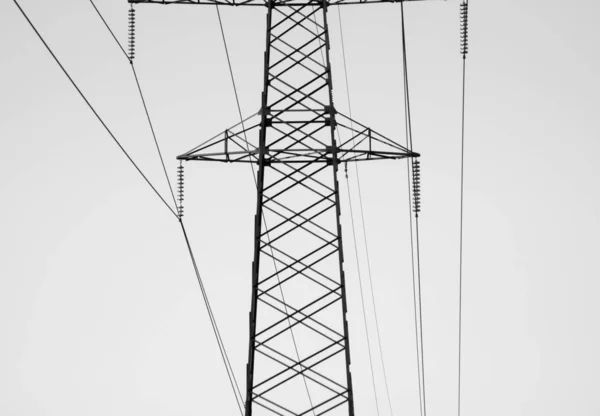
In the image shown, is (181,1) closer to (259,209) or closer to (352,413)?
(259,209)

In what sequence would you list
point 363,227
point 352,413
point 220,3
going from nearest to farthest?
point 352,413
point 220,3
point 363,227

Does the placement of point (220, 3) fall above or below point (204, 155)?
above

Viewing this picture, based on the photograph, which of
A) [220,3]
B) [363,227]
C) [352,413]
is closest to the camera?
[352,413]

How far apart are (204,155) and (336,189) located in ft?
7.29

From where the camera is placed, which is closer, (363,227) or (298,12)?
(298,12)

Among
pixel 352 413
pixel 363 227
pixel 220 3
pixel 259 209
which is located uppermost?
pixel 363 227

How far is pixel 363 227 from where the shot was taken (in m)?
82.7

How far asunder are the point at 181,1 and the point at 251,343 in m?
6.15

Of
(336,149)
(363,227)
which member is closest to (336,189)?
(336,149)

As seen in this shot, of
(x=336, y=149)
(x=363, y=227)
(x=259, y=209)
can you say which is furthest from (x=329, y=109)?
(x=363, y=227)

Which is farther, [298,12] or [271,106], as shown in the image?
[298,12]

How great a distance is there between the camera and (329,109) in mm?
19859

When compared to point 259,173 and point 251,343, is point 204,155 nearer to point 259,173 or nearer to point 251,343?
point 259,173

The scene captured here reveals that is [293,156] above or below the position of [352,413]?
above
